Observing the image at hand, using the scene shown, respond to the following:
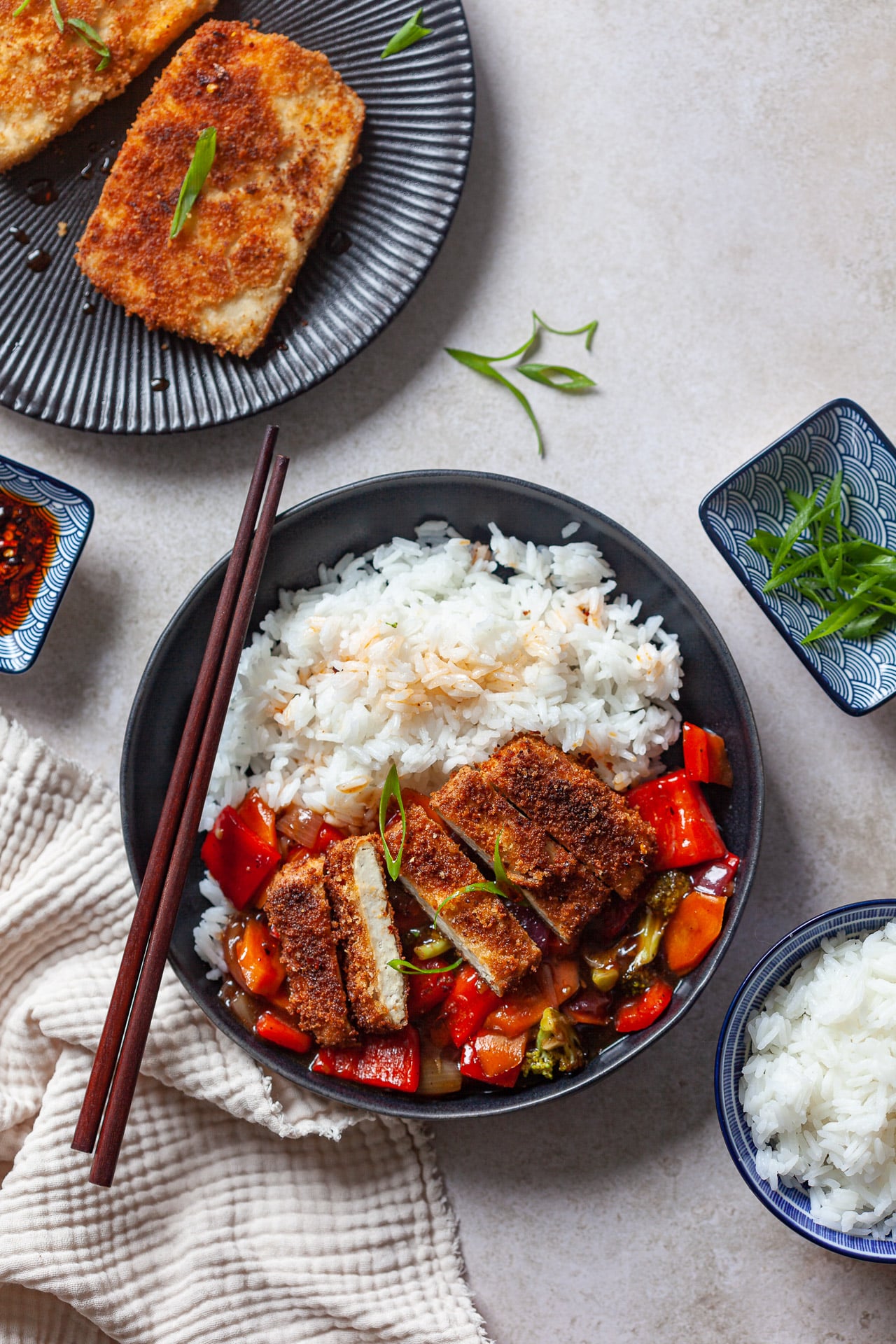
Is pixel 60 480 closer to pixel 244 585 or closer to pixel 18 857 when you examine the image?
pixel 244 585

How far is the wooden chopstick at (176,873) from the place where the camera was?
270cm

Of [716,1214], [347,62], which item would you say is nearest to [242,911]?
[716,1214]

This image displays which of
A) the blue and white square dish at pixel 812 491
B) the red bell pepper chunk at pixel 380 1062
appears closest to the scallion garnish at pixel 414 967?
the red bell pepper chunk at pixel 380 1062

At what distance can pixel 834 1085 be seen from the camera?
2826 millimetres

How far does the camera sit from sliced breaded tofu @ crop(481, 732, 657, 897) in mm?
2873

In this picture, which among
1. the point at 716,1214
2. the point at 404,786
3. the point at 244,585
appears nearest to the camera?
the point at 244,585

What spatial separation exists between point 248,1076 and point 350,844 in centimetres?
87

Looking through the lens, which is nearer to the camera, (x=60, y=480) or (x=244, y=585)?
(x=244, y=585)

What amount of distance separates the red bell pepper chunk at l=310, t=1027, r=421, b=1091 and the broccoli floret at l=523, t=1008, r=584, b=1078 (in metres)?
0.34

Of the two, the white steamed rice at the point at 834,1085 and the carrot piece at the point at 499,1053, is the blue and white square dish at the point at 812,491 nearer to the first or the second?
the white steamed rice at the point at 834,1085

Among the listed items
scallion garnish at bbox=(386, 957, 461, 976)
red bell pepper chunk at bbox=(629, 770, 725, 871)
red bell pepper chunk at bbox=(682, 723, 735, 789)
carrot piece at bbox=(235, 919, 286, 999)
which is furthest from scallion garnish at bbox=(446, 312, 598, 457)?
carrot piece at bbox=(235, 919, 286, 999)

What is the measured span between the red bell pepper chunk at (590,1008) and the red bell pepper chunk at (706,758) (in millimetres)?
710

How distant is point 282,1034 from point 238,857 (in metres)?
0.54

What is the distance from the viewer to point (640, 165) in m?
3.39
